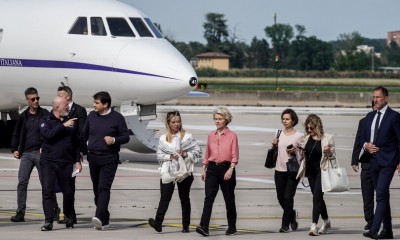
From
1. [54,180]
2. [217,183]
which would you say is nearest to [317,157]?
[217,183]

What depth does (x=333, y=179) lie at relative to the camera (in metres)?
16.7

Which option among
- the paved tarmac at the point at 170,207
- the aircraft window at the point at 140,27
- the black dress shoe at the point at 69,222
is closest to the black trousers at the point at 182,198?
the paved tarmac at the point at 170,207

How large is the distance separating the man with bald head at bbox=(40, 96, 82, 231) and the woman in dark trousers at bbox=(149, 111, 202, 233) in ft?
4.00

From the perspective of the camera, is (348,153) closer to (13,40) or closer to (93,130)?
(13,40)

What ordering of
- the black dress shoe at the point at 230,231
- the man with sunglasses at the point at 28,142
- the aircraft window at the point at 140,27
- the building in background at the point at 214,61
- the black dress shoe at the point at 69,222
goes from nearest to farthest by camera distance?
the black dress shoe at the point at 230,231 < the black dress shoe at the point at 69,222 < the man with sunglasses at the point at 28,142 < the aircraft window at the point at 140,27 < the building in background at the point at 214,61

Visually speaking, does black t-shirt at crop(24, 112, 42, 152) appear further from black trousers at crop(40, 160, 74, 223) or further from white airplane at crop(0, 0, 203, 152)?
white airplane at crop(0, 0, 203, 152)

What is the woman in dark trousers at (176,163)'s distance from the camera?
1672 centimetres

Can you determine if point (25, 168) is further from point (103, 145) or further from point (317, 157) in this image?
point (317, 157)

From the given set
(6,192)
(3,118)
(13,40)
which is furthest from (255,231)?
(3,118)

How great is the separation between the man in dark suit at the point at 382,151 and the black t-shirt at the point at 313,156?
61 cm

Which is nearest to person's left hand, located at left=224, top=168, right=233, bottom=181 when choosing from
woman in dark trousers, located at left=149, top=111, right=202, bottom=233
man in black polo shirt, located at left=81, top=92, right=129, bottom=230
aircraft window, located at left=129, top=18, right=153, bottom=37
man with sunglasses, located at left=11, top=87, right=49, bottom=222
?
woman in dark trousers, located at left=149, top=111, right=202, bottom=233

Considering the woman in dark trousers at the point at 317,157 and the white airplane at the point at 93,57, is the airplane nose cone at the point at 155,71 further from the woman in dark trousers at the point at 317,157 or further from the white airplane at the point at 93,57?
the woman in dark trousers at the point at 317,157

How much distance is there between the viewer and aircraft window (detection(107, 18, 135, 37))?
27531mm

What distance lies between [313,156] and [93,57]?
11085mm
